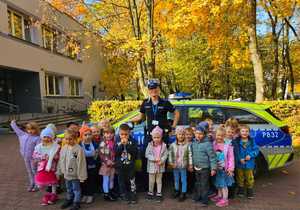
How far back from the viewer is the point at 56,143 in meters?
5.39

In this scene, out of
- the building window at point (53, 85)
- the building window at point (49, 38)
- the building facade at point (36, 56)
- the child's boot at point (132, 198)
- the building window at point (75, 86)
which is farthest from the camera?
the building window at point (75, 86)

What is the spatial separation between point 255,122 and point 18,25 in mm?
17657

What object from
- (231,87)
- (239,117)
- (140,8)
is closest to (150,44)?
(140,8)

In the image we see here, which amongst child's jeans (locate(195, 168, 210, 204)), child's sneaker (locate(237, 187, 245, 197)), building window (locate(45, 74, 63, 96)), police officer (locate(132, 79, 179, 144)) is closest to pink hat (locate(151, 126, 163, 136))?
police officer (locate(132, 79, 179, 144))

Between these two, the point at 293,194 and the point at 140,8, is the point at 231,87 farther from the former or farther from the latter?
the point at 293,194

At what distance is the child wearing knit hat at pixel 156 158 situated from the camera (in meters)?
5.20

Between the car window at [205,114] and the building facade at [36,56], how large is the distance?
34.2 ft

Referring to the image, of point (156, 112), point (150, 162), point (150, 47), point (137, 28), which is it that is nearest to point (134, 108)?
point (150, 47)

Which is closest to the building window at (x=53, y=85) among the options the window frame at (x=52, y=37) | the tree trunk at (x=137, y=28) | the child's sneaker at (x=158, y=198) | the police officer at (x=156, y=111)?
the window frame at (x=52, y=37)

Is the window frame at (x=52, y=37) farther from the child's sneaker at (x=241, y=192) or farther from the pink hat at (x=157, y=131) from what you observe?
the child's sneaker at (x=241, y=192)

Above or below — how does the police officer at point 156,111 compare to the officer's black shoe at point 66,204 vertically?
above

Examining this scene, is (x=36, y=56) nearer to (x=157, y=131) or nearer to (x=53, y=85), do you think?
(x=53, y=85)

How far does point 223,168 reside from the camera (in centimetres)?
509

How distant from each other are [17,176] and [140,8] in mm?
10266
